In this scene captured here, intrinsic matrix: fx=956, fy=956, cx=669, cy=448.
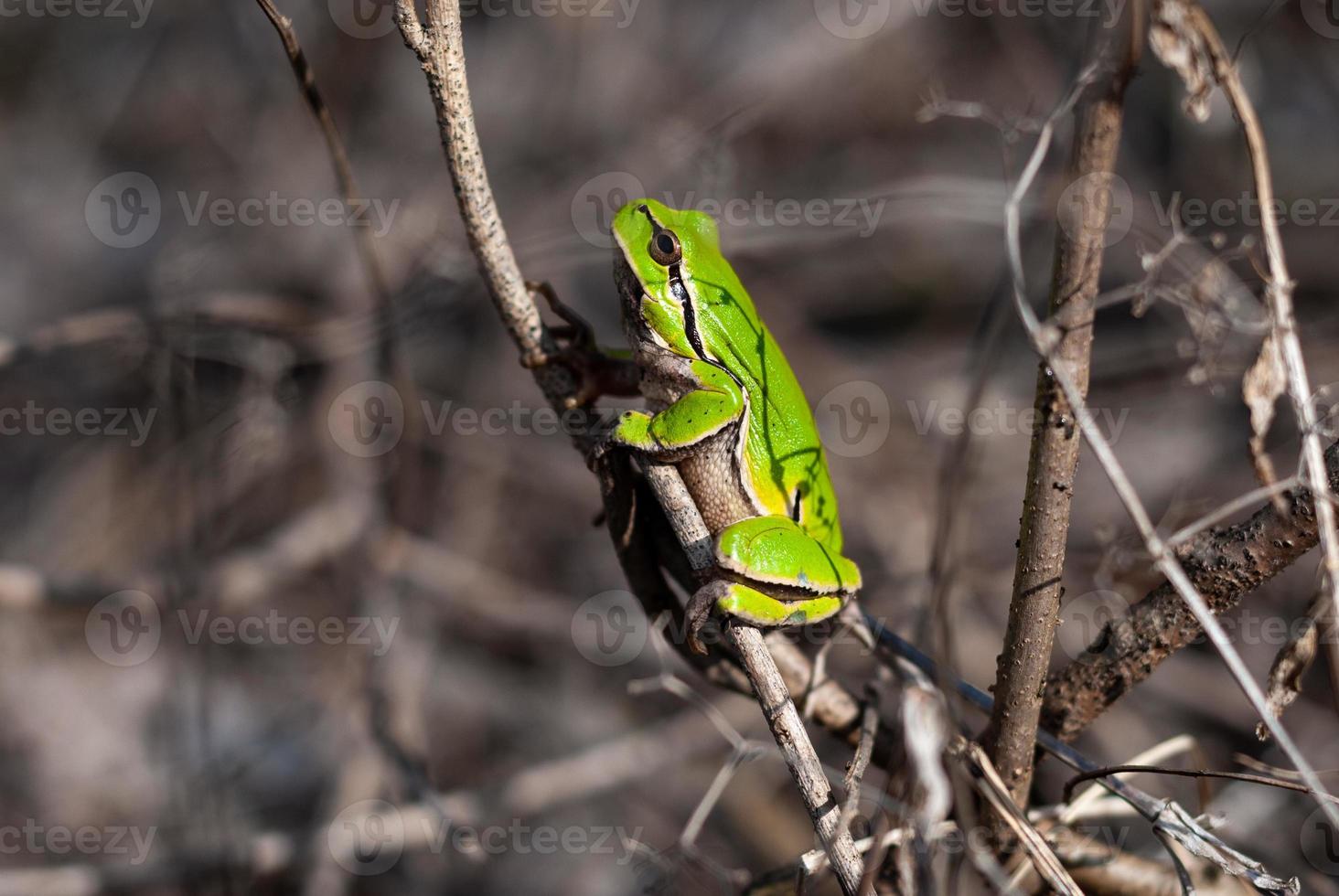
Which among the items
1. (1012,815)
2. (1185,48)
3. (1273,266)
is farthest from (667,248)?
(1012,815)

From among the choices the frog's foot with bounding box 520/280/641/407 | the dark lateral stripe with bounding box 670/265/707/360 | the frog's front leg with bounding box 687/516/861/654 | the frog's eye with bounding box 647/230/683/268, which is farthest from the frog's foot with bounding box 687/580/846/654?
the frog's eye with bounding box 647/230/683/268

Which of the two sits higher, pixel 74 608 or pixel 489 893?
pixel 74 608

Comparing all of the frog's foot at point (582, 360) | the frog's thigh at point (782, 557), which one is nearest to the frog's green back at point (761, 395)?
the frog's thigh at point (782, 557)

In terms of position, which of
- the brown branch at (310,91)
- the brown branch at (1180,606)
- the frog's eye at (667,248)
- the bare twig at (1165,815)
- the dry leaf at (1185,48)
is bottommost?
the bare twig at (1165,815)

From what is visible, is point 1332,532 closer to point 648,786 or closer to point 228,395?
point 648,786

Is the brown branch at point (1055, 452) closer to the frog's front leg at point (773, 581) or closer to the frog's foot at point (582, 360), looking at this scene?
the frog's front leg at point (773, 581)

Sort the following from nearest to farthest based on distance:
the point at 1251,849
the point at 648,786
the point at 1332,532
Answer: the point at 1332,532, the point at 1251,849, the point at 648,786

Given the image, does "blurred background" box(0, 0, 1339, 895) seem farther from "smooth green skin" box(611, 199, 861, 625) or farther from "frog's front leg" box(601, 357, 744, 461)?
"frog's front leg" box(601, 357, 744, 461)

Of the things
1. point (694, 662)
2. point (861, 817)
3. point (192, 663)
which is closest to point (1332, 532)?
point (861, 817)
